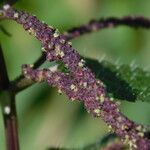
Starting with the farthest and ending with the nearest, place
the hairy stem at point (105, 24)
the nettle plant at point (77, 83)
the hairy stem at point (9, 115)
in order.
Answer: the hairy stem at point (105, 24), the hairy stem at point (9, 115), the nettle plant at point (77, 83)

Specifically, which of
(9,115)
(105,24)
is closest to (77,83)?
(9,115)

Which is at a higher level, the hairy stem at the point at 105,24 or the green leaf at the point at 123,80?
the hairy stem at the point at 105,24

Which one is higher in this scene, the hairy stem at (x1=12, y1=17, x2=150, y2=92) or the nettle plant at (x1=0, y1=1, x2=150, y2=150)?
the hairy stem at (x1=12, y1=17, x2=150, y2=92)

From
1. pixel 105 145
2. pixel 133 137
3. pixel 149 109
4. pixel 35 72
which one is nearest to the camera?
pixel 133 137

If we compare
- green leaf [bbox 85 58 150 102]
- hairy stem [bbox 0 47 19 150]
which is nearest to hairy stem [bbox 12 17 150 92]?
green leaf [bbox 85 58 150 102]

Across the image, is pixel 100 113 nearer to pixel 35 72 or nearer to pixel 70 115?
pixel 35 72

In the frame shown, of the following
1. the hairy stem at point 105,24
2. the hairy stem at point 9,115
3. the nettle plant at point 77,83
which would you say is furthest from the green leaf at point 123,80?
the hairy stem at point 9,115

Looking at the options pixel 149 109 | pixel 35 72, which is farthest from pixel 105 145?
pixel 149 109

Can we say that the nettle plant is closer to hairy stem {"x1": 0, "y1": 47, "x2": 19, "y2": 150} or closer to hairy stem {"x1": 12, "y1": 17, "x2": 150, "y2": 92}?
hairy stem {"x1": 0, "y1": 47, "x2": 19, "y2": 150}

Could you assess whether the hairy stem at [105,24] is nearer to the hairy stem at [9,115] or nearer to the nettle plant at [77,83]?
the nettle plant at [77,83]
